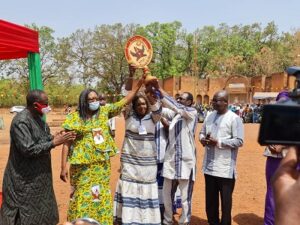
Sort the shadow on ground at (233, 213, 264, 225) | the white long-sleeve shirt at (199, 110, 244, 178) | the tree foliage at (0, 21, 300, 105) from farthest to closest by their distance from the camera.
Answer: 1. the tree foliage at (0, 21, 300, 105)
2. the shadow on ground at (233, 213, 264, 225)
3. the white long-sleeve shirt at (199, 110, 244, 178)

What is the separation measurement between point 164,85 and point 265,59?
13.6 m

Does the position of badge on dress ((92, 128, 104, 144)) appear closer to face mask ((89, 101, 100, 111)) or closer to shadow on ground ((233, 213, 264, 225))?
face mask ((89, 101, 100, 111))

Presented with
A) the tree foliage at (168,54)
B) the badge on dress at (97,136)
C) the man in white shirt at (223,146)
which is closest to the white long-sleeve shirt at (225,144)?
the man in white shirt at (223,146)

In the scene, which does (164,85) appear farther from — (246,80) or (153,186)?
(153,186)

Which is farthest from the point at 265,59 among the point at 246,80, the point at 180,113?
the point at 180,113

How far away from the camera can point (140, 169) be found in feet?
13.7

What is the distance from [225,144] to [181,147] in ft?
1.67

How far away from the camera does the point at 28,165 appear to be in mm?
3477

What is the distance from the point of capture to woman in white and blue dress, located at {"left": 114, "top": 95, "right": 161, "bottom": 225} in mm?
4184

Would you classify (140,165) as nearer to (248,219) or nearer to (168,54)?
(248,219)

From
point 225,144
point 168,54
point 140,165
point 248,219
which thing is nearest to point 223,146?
point 225,144

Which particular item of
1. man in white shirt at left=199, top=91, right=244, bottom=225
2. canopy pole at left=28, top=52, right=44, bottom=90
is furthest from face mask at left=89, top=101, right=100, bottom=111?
canopy pole at left=28, top=52, right=44, bottom=90

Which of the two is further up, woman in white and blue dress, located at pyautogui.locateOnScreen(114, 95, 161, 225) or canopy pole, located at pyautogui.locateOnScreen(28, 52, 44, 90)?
canopy pole, located at pyautogui.locateOnScreen(28, 52, 44, 90)

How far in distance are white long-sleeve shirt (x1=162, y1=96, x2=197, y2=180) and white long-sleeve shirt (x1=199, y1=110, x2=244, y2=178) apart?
0.79 ft
